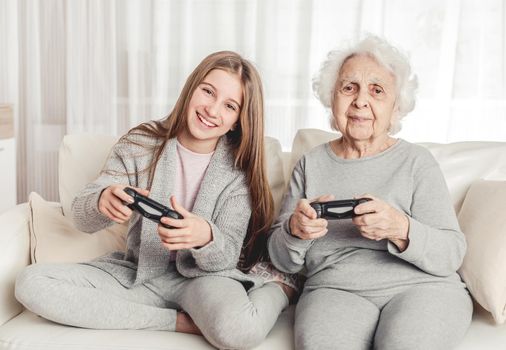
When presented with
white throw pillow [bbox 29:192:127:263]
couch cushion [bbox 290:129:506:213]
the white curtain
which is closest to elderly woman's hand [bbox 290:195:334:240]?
couch cushion [bbox 290:129:506:213]

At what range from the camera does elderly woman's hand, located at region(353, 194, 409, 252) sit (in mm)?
1687

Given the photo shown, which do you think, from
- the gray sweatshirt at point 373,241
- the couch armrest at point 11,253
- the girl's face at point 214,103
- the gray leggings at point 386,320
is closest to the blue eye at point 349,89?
the gray sweatshirt at point 373,241

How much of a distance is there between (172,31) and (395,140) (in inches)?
65.5

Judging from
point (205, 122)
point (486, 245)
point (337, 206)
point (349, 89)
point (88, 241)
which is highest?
point (349, 89)

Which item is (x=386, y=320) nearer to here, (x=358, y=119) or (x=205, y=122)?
(x=358, y=119)

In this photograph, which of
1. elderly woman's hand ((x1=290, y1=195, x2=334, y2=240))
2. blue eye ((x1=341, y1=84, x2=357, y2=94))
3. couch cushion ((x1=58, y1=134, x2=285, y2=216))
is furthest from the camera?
couch cushion ((x1=58, y1=134, x2=285, y2=216))

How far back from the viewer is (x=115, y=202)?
177 centimetres

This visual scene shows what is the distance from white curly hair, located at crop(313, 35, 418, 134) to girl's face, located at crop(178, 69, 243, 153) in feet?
0.75

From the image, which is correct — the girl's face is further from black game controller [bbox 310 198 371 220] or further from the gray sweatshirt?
black game controller [bbox 310 198 371 220]

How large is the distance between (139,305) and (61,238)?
1.31 ft

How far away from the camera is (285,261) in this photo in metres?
1.91

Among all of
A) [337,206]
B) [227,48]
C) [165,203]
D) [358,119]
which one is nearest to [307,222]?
[337,206]

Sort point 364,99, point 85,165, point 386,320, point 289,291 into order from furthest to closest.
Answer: point 85,165, point 289,291, point 364,99, point 386,320

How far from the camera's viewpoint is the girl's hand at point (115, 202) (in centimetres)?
175
